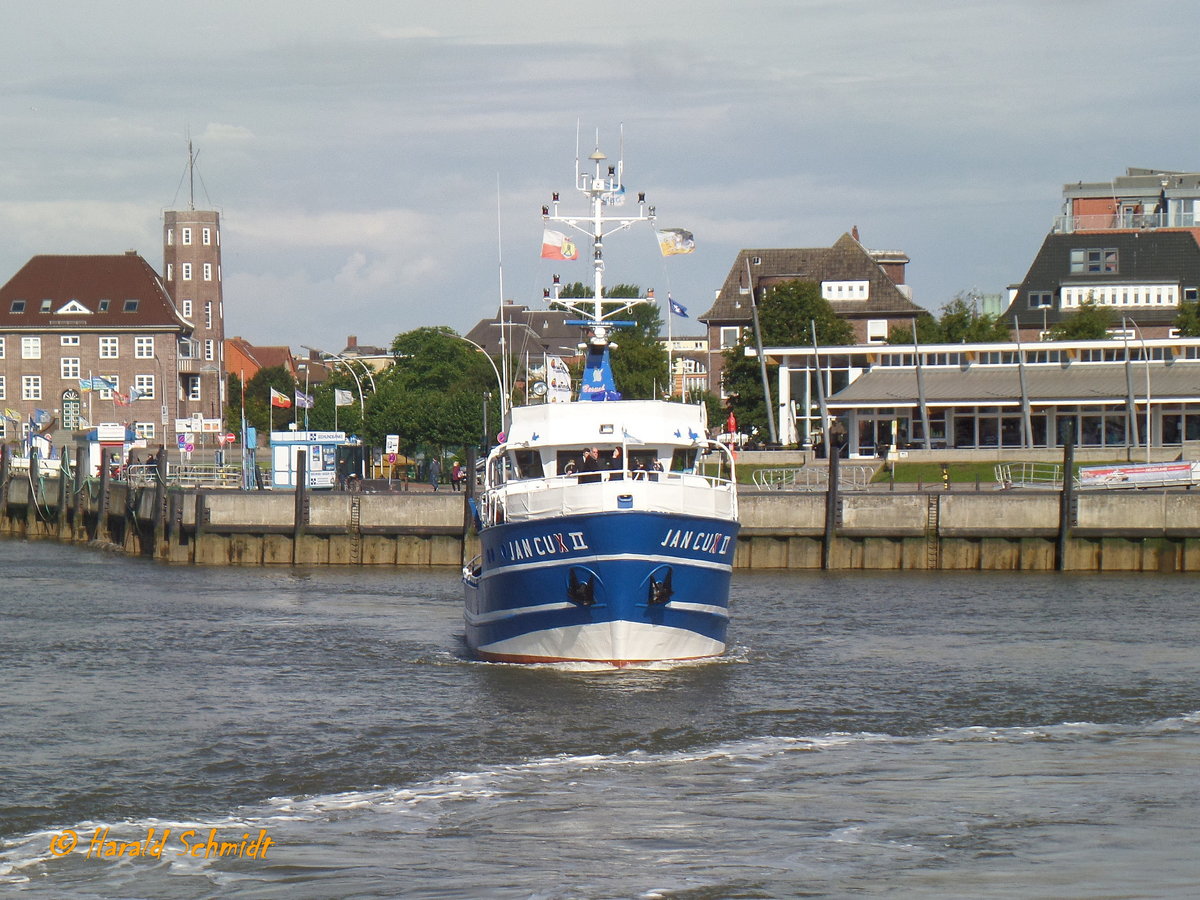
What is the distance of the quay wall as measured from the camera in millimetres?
49375

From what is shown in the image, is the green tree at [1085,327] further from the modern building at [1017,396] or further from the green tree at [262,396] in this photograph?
the green tree at [262,396]

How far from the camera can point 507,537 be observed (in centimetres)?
2736

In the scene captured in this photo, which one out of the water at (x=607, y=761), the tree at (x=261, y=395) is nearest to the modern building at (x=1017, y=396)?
the water at (x=607, y=761)

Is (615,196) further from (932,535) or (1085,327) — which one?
(1085,327)

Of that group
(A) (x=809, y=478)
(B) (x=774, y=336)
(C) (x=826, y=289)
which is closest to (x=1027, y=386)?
(A) (x=809, y=478)

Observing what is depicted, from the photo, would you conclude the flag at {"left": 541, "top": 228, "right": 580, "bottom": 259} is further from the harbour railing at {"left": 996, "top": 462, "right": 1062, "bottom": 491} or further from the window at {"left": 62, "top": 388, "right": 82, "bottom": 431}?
the window at {"left": 62, "top": 388, "right": 82, "bottom": 431}

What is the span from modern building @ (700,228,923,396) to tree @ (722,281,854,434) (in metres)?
16.2

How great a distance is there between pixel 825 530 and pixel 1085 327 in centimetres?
5964

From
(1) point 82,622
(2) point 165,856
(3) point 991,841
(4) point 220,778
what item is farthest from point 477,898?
(1) point 82,622

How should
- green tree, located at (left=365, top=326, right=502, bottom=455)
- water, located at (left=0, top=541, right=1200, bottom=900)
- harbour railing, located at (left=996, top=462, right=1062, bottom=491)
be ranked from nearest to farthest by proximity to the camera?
water, located at (left=0, top=541, right=1200, bottom=900) → harbour railing, located at (left=996, top=462, right=1062, bottom=491) → green tree, located at (left=365, top=326, right=502, bottom=455)

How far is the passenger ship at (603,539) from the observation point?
26.1 m

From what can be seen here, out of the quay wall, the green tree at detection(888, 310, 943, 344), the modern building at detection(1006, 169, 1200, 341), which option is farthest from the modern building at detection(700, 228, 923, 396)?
the quay wall

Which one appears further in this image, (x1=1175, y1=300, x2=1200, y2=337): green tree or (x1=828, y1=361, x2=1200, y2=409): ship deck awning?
(x1=1175, y1=300, x2=1200, y2=337): green tree

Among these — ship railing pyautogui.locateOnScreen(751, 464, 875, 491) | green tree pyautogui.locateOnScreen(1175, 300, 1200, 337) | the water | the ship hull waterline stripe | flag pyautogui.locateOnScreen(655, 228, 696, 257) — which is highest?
green tree pyautogui.locateOnScreen(1175, 300, 1200, 337)
